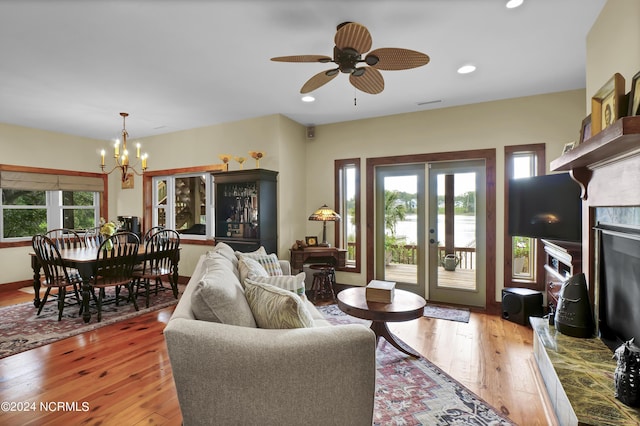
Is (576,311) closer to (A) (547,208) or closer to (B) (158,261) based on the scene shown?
(A) (547,208)

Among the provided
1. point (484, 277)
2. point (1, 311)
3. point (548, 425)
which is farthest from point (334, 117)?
point (1, 311)

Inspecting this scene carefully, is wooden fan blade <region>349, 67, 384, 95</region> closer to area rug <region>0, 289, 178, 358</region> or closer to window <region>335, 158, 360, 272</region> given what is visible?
window <region>335, 158, 360, 272</region>

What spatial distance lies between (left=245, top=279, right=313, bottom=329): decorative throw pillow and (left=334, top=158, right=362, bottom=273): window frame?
3.21m

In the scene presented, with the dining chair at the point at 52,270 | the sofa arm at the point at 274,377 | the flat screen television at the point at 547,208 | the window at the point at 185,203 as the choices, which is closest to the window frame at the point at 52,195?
the window at the point at 185,203

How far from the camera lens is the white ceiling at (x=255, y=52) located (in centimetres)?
222

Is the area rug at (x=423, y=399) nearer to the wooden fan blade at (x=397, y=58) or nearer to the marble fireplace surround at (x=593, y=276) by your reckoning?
the marble fireplace surround at (x=593, y=276)

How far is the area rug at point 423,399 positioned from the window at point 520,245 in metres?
2.09

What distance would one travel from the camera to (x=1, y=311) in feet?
12.8

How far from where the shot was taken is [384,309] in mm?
2418

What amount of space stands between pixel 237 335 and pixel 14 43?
10.7 feet

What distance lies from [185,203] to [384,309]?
4590mm

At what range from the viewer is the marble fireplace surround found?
1494mm

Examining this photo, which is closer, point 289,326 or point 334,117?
point 289,326

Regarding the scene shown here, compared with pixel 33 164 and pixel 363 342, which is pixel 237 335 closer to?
pixel 363 342
